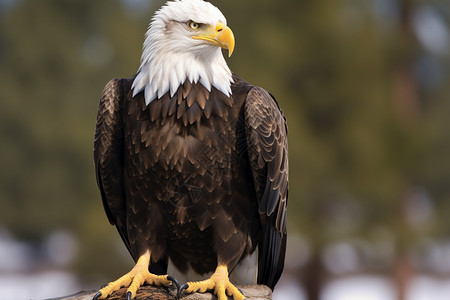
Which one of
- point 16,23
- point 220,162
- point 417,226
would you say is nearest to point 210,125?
point 220,162

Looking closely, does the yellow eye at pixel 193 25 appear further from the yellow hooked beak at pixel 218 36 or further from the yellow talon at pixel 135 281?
the yellow talon at pixel 135 281

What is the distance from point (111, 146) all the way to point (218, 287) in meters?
0.96

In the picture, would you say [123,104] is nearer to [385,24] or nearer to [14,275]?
[385,24]

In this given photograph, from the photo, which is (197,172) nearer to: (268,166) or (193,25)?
(268,166)

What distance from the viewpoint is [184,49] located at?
10.3 feet

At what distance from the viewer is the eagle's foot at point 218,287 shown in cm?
299

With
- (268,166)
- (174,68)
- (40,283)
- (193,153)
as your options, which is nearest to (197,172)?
(193,153)

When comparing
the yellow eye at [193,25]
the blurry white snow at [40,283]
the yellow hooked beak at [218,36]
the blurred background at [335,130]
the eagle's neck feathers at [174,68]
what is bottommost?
the blurry white snow at [40,283]

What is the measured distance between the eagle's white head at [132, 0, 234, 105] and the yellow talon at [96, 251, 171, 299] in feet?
2.79

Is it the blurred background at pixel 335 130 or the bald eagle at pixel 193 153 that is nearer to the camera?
the bald eagle at pixel 193 153

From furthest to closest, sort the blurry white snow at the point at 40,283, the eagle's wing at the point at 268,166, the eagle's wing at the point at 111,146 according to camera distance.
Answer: the blurry white snow at the point at 40,283 → the eagle's wing at the point at 111,146 → the eagle's wing at the point at 268,166

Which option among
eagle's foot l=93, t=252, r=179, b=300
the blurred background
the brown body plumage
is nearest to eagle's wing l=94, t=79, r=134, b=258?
the brown body plumage

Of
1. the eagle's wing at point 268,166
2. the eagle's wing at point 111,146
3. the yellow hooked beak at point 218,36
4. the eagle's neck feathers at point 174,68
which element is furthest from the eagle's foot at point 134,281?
Result: the yellow hooked beak at point 218,36

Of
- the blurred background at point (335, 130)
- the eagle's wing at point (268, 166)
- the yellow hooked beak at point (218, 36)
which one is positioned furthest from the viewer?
the blurred background at point (335, 130)
